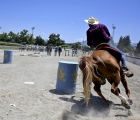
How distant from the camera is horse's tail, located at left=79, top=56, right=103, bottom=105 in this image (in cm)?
518

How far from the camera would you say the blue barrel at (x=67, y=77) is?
286 inches

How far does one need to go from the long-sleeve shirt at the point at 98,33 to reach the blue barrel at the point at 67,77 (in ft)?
4.10

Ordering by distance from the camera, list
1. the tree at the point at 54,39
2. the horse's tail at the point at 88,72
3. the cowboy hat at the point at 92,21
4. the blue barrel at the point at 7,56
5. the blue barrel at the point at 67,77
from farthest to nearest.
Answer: the tree at the point at 54,39 < the blue barrel at the point at 7,56 < the blue barrel at the point at 67,77 < the cowboy hat at the point at 92,21 < the horse's tail at the point at 88,72

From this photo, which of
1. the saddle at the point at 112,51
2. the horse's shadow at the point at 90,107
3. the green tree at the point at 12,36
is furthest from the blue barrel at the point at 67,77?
the green tree at the point at 12,36

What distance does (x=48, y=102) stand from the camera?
605 centimetres

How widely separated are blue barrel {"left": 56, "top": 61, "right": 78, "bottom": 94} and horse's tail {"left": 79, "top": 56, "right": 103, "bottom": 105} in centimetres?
167

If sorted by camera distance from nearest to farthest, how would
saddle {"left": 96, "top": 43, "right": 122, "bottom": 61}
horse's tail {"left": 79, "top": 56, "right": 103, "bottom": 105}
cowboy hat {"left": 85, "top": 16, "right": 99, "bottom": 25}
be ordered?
horse's tail {"left": 79, "top": 56, "right": 103, "bottom": 105} < saddle {"left": 96, "top": 43, "right": 122, "bottom": 61} < cowboy hat {"left": 85, "top": 16, "right": 99, "bottom": 25}

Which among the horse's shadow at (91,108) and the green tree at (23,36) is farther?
the green tree at (23,36)

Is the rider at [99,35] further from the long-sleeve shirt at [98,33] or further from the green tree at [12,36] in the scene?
the green tree at [12,36]

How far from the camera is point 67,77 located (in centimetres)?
724

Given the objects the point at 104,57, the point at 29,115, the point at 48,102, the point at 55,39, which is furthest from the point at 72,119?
the point at 55,39

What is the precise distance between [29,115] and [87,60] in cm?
195

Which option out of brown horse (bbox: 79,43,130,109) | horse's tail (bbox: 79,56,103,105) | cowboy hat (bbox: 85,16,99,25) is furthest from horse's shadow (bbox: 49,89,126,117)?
cowboy hat (bbox: 85,16,99,25)

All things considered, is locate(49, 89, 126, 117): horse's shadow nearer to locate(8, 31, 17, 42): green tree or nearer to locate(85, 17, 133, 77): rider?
locate(85, 17, 133, 77): rider
